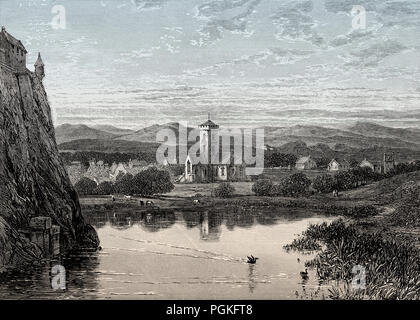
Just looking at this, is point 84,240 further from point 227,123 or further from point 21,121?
point 227,123

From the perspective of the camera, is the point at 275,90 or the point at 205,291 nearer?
the point at 205,291

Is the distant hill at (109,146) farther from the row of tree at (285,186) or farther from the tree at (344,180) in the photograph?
the tree at (344,180)

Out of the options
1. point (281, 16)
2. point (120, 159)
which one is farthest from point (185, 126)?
point (281, 16)

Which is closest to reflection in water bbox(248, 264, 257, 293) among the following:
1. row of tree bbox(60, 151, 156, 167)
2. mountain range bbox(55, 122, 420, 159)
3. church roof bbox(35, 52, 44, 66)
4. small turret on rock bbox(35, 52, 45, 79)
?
mountain range bbox(55, 122, 420, 159)

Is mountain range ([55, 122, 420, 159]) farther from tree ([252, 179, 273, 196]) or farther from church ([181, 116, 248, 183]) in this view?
tree ([252, 179, 273, 196])

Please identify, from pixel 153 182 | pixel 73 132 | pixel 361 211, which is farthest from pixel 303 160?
pixel 73 132

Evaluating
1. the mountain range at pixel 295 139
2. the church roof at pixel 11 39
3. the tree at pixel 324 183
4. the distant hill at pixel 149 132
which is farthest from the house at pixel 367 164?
the church roof at pixel 11 39
